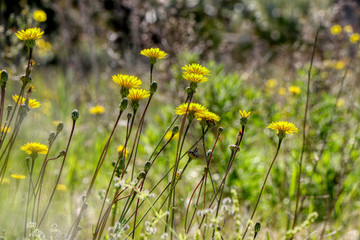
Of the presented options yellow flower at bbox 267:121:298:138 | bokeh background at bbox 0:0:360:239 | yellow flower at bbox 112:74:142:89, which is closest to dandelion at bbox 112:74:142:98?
yellow flower at bbox 112:74:142:89

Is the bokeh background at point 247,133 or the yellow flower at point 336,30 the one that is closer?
the bokeh background at point 247,133

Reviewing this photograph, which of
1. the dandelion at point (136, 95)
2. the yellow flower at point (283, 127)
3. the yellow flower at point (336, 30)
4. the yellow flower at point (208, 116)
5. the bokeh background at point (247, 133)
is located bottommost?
the yellow flower at point (283, 127)

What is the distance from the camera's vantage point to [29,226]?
0.86 meters

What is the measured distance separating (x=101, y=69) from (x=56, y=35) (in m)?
1.00

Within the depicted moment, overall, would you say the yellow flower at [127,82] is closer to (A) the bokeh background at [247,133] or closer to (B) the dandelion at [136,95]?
(B) the dandelion at [136,95]

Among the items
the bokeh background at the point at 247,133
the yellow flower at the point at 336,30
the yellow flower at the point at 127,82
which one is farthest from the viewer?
the yellow flower at the point at 336,30

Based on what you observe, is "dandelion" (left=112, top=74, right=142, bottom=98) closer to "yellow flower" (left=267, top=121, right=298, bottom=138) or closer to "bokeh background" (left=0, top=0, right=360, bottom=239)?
"yellow flower" (left=267, top=121, right=298, bottom=138)

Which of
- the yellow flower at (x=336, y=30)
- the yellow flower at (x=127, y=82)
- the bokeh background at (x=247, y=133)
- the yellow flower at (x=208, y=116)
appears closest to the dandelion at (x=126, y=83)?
the yellow flower at (x=127, y=82)

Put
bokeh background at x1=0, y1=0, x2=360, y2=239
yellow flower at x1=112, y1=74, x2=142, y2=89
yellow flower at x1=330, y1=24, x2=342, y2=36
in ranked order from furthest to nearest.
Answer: yellow flower at x1=330, y1=24, x2=342, y2=36
bokeh background at x1=0, y1=0, x2=360, y2=239
yellow flower at x1=112, y1=74, x2=142, y2=89

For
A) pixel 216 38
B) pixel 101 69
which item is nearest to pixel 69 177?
pixel 216 38

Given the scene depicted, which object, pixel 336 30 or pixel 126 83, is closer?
pixel 126 83

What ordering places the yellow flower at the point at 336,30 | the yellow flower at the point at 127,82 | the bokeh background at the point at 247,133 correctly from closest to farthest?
the yellow flower at the point at 127,82 → the bokeh background at the point at 247,133 → the yellow flower at the point at 336,30

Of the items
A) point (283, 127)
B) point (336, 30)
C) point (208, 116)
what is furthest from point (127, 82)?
point (336, 30)

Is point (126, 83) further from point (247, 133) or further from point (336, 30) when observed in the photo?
point (336, 30)
